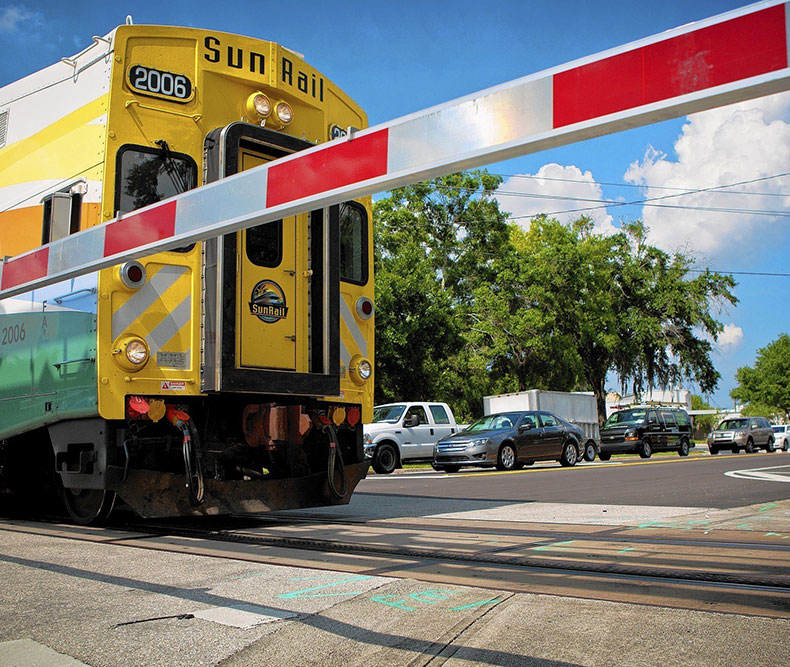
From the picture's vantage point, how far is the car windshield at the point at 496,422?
67.3ft

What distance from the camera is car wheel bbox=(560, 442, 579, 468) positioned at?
71.4ft

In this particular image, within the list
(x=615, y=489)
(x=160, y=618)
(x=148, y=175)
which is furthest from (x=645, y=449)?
(x=160, y=618)

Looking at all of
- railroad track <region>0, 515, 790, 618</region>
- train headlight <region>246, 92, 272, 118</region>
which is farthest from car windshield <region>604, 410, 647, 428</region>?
train headlight <region>246, 92, 272, 118</region>

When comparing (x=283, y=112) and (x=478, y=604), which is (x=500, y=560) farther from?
(x=283, y=112)

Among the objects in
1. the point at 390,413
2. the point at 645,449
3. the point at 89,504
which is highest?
the point at 390,413

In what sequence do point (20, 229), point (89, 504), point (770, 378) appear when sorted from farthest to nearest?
1. point (770, 378)
2. point (89, 504)
3. point (20, 229)

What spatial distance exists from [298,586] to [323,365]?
3091 mm

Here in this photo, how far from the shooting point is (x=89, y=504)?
7605 mm

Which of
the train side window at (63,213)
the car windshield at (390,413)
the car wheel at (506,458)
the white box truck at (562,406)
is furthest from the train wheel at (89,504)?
the white box truck at (562,406)

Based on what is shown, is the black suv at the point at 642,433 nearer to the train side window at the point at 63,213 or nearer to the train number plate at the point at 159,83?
the train number plate at the point at 159,83

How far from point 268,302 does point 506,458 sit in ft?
45.5

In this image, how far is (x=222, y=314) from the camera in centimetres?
671

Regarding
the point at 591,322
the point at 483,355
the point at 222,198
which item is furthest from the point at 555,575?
the point at 591,322

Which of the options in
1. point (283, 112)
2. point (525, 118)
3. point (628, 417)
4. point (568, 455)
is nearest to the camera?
point (525, 118)
